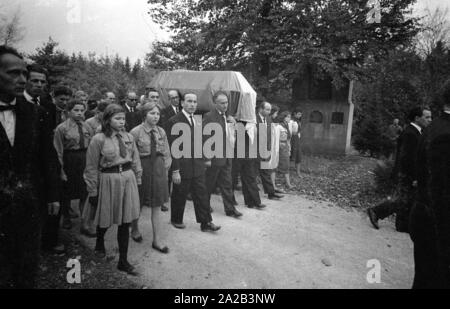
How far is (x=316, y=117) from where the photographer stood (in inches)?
663

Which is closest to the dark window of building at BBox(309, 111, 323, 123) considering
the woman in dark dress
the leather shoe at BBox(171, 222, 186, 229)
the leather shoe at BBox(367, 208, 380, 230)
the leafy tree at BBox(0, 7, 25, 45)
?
the leather shoe at BBox(367, 208, 380, 230)

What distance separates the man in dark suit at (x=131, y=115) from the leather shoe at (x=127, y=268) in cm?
363

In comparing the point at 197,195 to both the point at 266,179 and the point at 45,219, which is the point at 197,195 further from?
the point at 266,179

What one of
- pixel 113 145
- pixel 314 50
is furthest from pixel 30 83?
pixel 314 50

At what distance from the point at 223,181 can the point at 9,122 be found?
3.73 metres

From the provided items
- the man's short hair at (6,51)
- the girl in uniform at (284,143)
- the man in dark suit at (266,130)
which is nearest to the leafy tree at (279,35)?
the girl in uniform at (284,143)

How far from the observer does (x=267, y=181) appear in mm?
7012

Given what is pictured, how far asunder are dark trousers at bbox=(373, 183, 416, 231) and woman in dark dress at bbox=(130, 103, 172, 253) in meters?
3.07

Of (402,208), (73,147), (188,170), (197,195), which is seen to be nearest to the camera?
(402,208)

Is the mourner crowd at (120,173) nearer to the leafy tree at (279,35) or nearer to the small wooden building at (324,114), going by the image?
the leafy tree at (279,35)

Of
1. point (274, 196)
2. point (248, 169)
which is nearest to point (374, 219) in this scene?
point (274, 196)

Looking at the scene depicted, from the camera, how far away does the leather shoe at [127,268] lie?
3.51 metres
